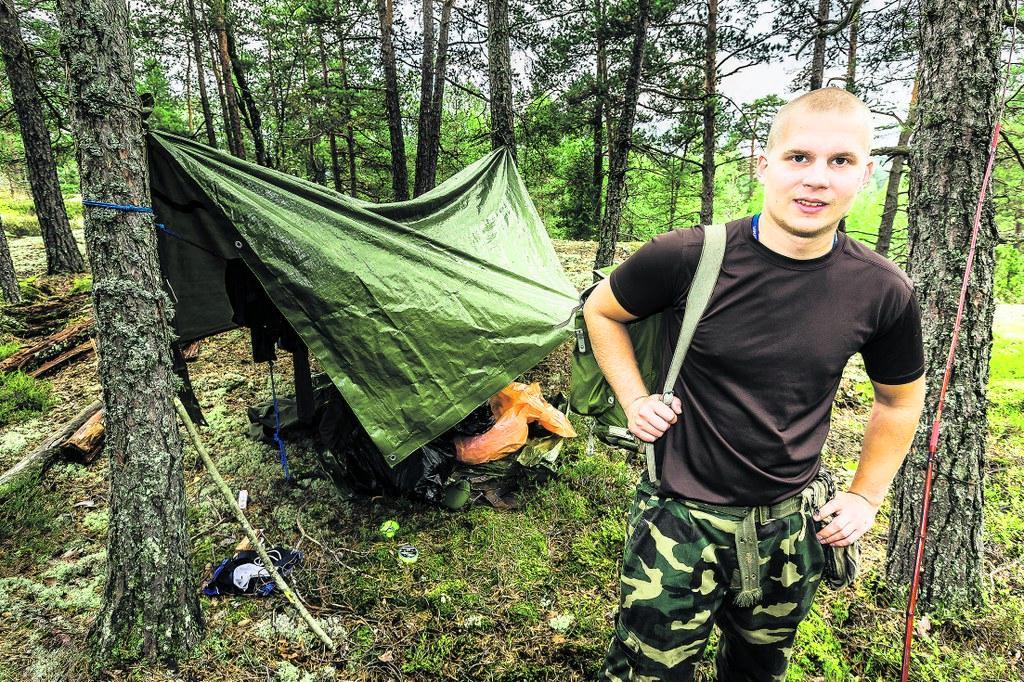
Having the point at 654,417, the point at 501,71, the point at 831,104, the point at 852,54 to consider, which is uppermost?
the point at 852,54

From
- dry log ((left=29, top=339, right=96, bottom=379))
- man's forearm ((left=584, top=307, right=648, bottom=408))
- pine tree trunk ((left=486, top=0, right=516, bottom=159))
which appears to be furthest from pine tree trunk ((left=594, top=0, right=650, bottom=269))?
dry log ((left=29, top=339, right=96, bottom=379))

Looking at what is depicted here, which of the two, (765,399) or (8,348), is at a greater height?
(765,399)

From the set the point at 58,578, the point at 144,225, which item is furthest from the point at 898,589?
the point at 58,578

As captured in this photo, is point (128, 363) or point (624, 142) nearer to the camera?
point (128, 363)

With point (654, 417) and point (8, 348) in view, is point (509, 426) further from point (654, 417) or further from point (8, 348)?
point (8, 348)

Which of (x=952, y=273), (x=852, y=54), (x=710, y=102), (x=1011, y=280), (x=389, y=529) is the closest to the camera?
(x=952, y=273)

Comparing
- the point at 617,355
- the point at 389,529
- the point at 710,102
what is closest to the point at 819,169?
the point at 617,355

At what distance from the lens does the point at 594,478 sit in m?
3.53

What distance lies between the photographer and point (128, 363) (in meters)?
1.90

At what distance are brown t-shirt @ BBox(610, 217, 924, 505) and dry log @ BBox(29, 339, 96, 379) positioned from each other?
19.8ft

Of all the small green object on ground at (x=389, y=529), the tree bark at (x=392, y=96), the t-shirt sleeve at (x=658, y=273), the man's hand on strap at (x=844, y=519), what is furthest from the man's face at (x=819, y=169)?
the tree bark at (x=392, y=96)

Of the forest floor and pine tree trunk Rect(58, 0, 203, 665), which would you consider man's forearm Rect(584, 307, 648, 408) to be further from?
pine tree trunk Rect(58, 0, 203, 665)

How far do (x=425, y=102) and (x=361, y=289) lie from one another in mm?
7203

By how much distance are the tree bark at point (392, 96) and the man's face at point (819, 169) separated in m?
8.73
